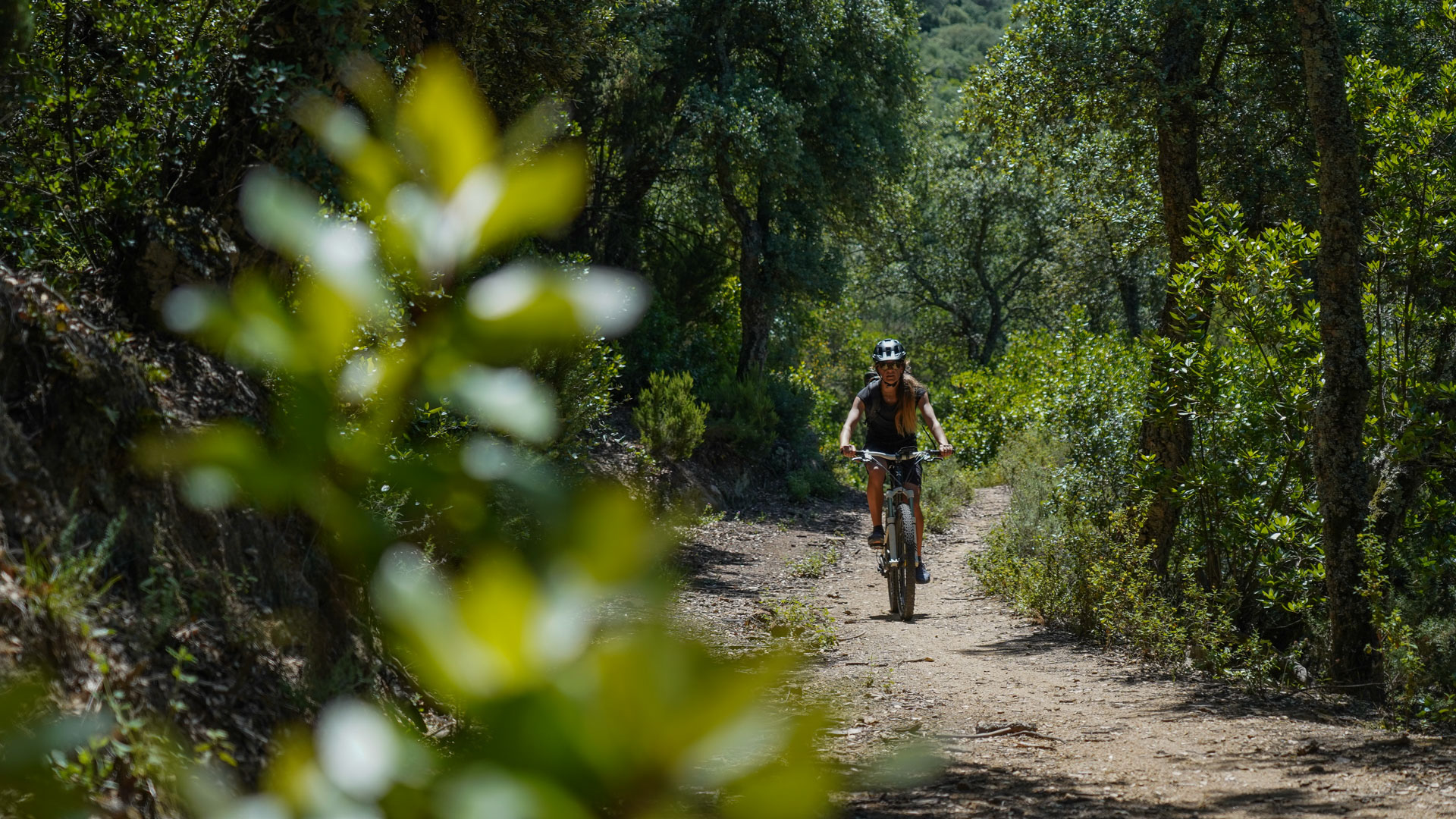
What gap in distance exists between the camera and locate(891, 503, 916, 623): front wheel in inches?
302

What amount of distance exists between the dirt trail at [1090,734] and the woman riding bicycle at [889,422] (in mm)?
734

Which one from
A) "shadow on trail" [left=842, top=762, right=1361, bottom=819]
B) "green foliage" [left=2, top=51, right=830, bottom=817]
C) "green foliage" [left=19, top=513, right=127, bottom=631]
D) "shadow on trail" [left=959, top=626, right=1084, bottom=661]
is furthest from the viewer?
"shadow on trail" [left=959, top=626, right=1084, bottom=661]

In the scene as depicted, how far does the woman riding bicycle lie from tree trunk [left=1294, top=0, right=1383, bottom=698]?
8.86 feet

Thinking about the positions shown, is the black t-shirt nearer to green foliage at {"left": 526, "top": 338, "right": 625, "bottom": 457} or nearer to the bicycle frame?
the bicycle frame

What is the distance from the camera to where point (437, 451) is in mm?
491

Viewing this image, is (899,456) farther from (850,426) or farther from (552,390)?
(552,390)

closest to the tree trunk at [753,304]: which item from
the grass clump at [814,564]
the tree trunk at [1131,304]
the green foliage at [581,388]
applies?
the grass clump at [814,564]

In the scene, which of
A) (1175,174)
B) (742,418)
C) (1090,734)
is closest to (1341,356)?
(1090,734)

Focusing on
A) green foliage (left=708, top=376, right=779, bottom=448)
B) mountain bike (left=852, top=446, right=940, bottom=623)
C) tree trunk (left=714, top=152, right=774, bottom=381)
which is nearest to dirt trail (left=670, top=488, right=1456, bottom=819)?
mountain bike (left=852, top=446, right=940, bottom=623)

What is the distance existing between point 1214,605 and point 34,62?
257 inches

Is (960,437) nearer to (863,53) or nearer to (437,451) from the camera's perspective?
(863,53)

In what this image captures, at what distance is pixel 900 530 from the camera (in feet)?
25.2

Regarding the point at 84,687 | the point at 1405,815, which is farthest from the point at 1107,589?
the point at 84,687

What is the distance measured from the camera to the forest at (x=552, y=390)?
39cm
